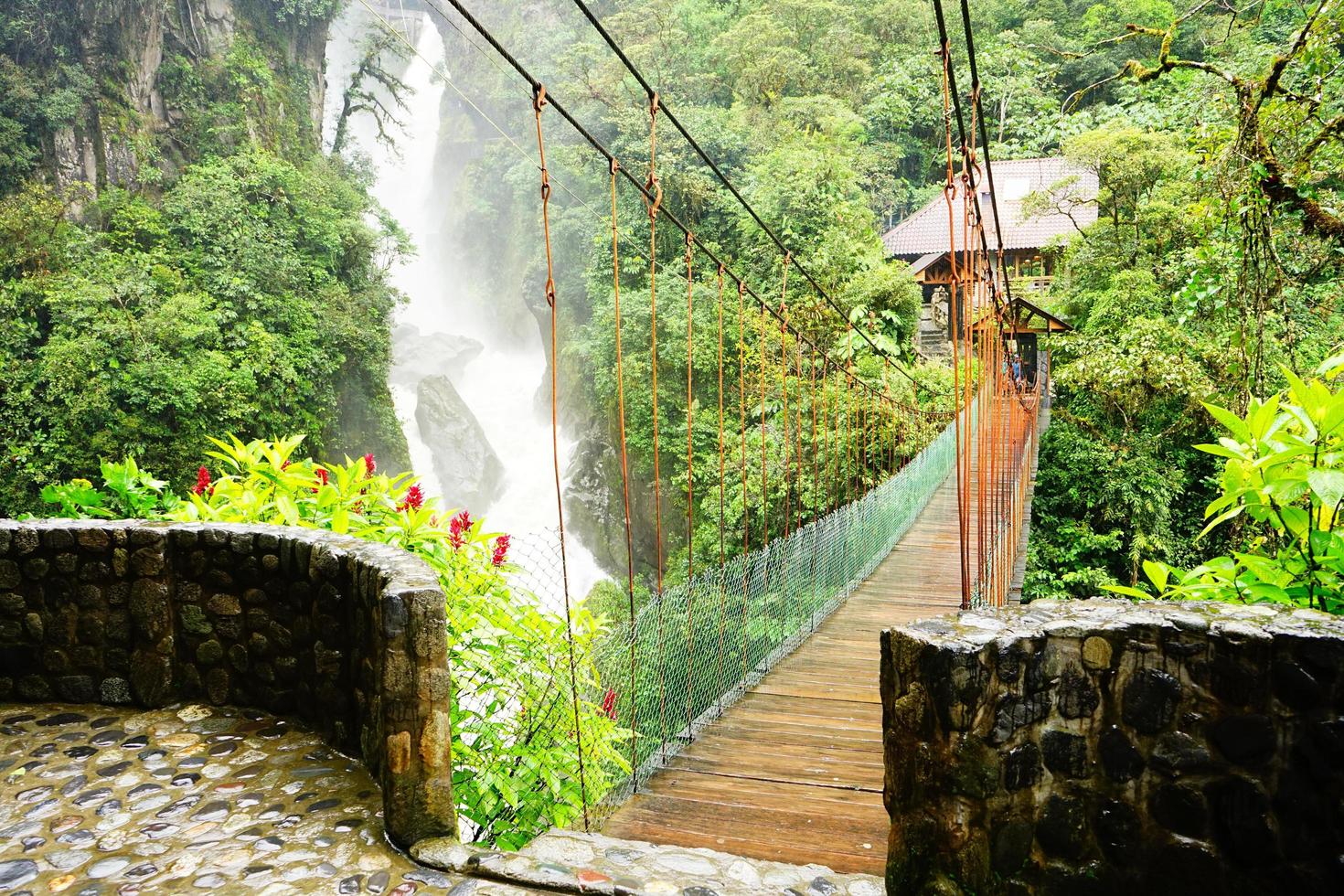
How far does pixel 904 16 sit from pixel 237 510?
56.5ft

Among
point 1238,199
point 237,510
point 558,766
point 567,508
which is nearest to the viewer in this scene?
point 558,766

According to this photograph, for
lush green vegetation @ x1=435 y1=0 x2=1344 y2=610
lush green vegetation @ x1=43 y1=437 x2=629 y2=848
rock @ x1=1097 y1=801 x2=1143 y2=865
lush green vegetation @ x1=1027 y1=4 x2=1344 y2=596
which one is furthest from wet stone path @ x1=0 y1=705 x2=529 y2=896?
lush green vegetation @ x1=1027 y1=4 x2=1344 y2=596

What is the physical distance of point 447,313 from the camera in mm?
21125

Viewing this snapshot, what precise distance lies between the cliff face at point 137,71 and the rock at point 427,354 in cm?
570

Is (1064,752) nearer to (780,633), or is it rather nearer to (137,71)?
(780,633)

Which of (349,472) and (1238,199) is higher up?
(1238,199)

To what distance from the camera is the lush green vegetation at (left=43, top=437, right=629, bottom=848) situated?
2.20 metres

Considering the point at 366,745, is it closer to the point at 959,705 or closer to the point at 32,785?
the point at 32,785

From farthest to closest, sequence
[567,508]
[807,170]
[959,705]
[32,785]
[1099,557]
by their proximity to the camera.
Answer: [567,508]
[807,170]
[1099,557]
[32,785]
[959,705]

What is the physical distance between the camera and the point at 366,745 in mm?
2029

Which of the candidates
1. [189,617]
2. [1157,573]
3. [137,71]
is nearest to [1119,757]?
[1157,573]

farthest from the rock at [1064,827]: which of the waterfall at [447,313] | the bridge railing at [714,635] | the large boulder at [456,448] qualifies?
the large boulder at [456,448]

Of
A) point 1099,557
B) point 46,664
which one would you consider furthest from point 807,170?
point 46,664

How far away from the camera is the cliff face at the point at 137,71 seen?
10734 millimetres
